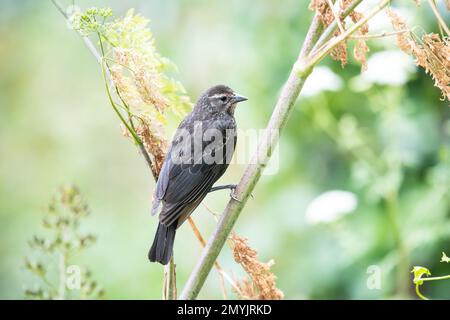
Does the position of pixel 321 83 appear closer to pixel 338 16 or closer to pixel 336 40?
pixel 338 16

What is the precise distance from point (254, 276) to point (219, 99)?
1.87m

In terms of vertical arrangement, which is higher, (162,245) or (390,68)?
(390,68)

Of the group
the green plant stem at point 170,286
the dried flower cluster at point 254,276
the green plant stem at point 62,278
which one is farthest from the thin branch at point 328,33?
the green plant stem at point 62,278

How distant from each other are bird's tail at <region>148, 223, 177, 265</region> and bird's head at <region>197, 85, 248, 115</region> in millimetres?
1101

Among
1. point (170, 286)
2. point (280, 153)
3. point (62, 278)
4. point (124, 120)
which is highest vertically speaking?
point (280, 153)

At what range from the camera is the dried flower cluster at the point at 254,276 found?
1.88 metres

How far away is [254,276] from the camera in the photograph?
6.23ft

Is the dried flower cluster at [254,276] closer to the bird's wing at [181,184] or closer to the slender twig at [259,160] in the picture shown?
the slender twig at [259,160]

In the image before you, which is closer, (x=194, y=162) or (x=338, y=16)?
(x=338, y=16)

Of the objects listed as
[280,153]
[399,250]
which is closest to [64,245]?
[399,250]

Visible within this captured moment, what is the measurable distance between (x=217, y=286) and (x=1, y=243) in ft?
7.07

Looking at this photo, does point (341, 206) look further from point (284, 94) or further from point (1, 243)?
point (1, 243)

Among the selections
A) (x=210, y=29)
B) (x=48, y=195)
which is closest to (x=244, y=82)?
(x=210, y=29)

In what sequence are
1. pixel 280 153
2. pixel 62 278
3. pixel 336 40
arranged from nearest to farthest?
pixel 336 40 < pixel 62 278 < pixel 280 153
